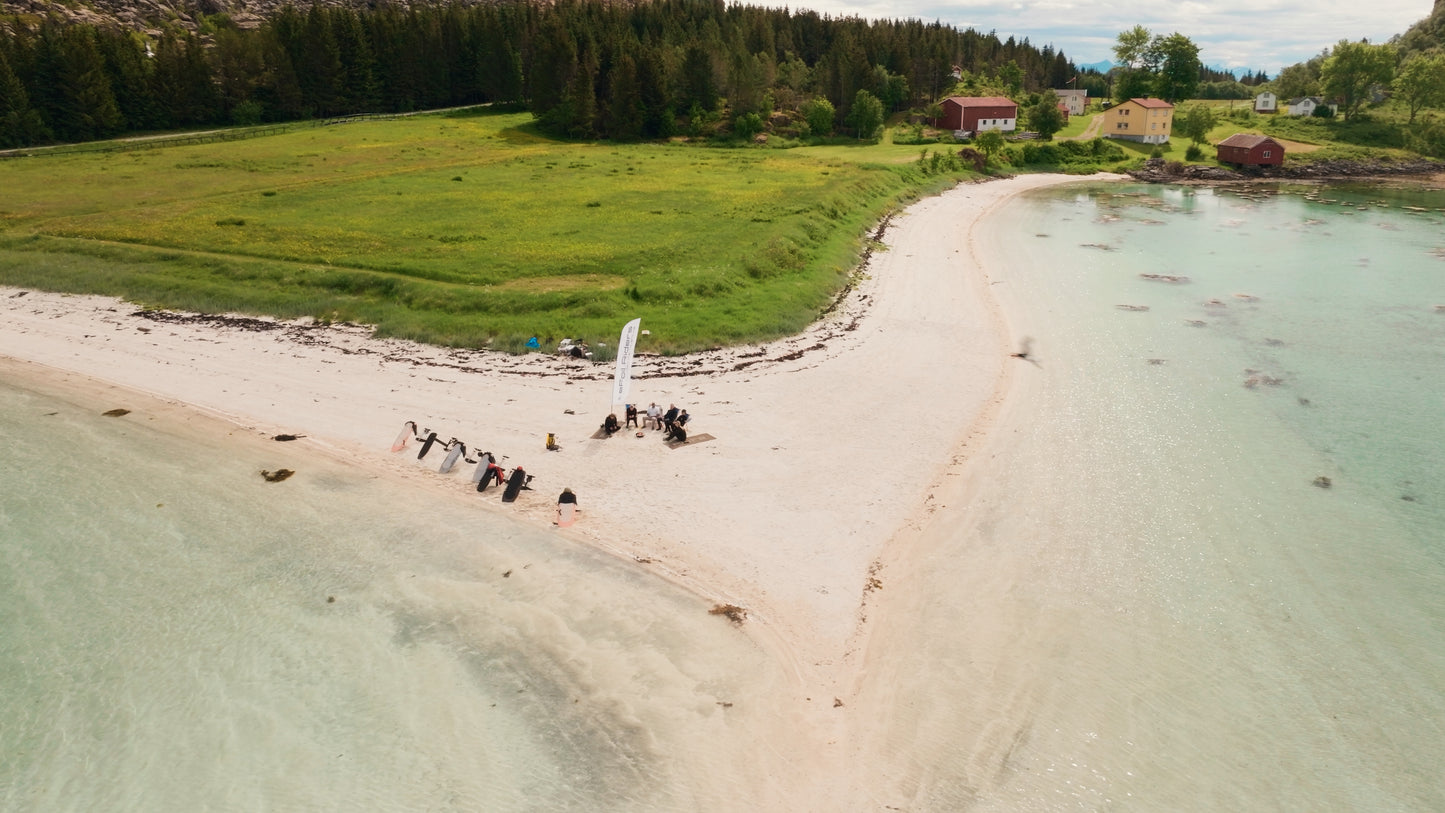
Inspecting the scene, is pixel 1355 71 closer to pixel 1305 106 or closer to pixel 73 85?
pixel 1305 106

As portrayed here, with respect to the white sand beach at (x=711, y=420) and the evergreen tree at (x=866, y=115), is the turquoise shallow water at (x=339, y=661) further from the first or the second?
the evergreen tree at (x=866, y=115)

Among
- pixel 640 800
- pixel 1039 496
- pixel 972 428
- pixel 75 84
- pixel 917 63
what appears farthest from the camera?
pixel 917 63

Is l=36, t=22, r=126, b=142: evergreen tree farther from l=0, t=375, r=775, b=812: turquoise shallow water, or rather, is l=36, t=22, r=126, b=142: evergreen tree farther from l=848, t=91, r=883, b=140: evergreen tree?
l=0, t=375, r=775, b=812: turquoise shallow water

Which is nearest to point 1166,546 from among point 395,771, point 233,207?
point 395,771

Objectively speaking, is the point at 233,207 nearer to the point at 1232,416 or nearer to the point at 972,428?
the point at 972,428

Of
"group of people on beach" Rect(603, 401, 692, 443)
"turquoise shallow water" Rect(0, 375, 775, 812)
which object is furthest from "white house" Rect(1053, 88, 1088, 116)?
"turquoise shallow water" Rect(0, 375, 775, 812)

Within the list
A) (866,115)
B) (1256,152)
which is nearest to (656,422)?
(866,115)

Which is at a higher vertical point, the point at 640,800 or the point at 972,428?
the point at 972,428
